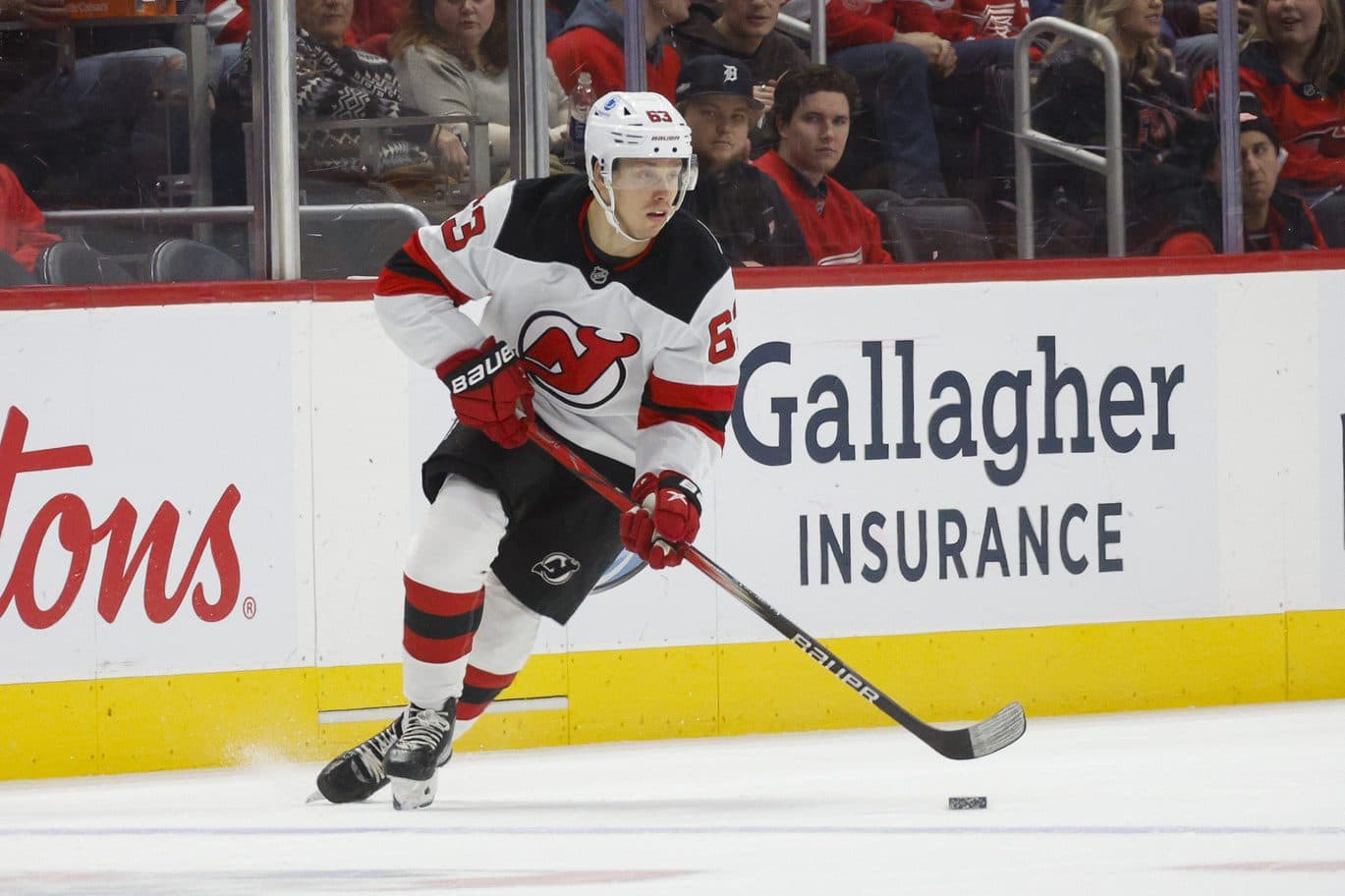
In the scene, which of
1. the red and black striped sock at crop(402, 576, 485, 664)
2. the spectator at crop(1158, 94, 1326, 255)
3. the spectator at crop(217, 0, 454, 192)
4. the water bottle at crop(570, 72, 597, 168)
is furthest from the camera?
the spectator at crop(1158, 94, 1326, 255)

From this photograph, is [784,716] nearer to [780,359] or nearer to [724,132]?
[780,359]

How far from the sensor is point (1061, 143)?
5.05 m

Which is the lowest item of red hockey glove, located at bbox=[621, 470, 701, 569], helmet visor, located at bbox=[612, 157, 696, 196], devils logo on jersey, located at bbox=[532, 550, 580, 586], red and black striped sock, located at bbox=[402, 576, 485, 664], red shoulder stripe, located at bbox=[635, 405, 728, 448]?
red and black striped sock, located at bbox=[402, 576, 485, 664]

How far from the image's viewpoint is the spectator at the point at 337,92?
4.47 m

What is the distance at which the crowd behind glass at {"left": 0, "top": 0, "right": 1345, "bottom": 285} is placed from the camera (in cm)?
427

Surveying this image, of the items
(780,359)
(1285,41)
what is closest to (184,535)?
(780,359)

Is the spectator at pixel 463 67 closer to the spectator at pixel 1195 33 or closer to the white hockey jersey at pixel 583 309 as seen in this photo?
the white hockey jersey at pixel 583 309

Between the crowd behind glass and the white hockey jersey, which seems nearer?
the white hockey jersey

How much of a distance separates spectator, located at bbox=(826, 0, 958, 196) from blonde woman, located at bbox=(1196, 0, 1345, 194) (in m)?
0.71

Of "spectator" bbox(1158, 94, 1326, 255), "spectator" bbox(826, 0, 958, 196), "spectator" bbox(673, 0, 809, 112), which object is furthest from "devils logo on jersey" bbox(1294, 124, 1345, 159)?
"spectator" bbox(673, 0, 809, 112)

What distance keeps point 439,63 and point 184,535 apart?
1.12 m

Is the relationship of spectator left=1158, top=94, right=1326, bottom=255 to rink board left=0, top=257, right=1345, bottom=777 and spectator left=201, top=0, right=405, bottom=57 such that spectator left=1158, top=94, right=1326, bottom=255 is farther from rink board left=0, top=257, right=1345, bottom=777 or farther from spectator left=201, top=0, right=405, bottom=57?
spectator left=201, top=0, right=405, bottom=57

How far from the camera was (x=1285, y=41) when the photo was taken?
17.1ft

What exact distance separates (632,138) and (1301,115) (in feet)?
7.63
